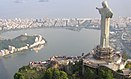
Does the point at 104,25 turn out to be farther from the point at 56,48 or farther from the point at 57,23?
the point at 57,23

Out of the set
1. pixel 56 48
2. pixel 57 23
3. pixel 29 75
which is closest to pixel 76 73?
pixel 29 75

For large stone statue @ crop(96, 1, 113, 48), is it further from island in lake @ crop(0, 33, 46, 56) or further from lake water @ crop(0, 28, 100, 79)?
island in lake @ crop(0, 33, 46, 56)

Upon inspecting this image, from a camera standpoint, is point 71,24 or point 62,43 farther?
point 71,24

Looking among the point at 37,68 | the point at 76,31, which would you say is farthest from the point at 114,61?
the point at 76,31

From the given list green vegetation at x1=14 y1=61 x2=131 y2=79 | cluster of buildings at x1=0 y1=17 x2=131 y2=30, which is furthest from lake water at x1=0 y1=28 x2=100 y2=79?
green vegetation at x1=14 y1=61 x2=131 y2=79

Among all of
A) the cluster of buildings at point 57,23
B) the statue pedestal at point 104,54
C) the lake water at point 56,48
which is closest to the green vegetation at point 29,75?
the statue pedestal at point 104,54

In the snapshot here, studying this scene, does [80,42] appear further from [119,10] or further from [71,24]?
[119,10]
